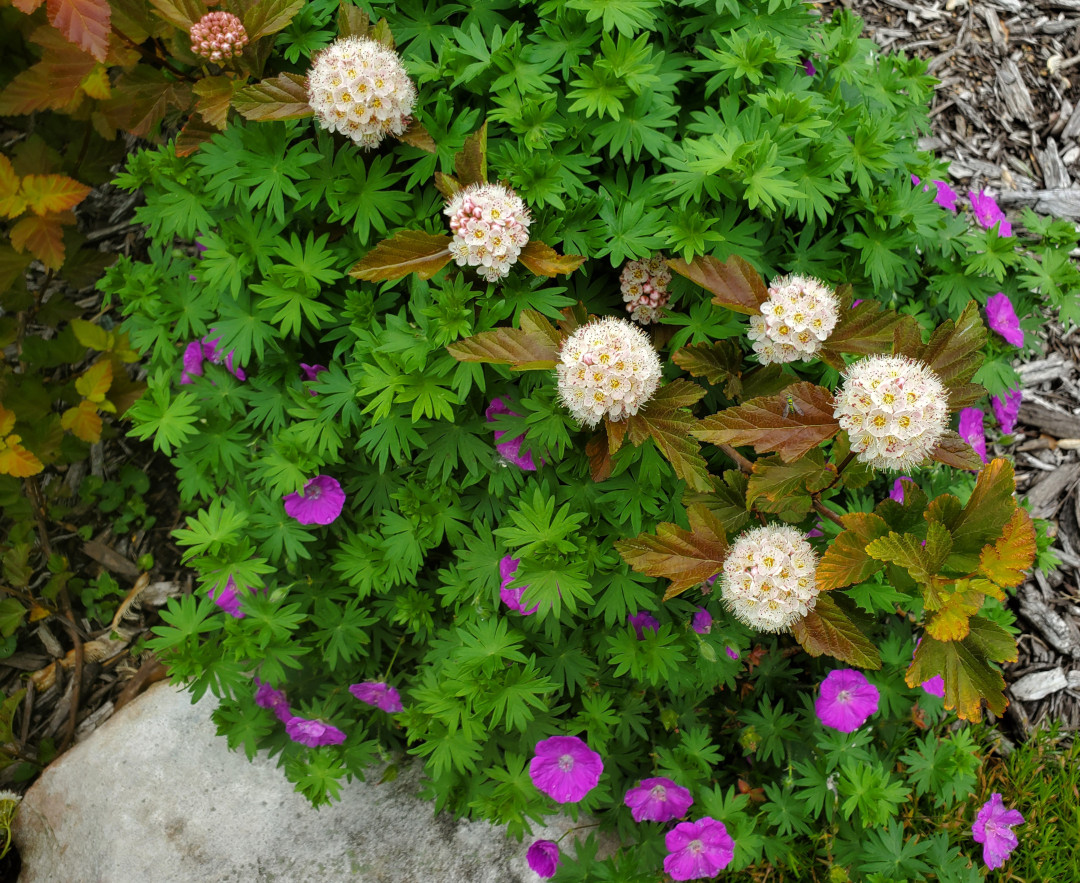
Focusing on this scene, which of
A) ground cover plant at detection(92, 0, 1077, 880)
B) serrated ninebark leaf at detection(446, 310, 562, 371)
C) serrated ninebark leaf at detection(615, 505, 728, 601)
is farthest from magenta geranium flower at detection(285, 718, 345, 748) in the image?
serrated ninebark leaf at detection(446, 310, 562, 371)

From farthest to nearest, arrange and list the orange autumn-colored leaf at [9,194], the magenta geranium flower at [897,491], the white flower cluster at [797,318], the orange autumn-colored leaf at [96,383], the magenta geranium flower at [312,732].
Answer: the orange autumn-colored leaf at [96,383], the orange autumn-colored leaf at [9,194], the magenta geranium flower at [897,491], the magenta geranium flower at [312,732], the white flower cluster at [797,318]

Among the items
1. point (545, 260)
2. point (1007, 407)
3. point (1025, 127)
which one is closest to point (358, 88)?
point (545, 260)

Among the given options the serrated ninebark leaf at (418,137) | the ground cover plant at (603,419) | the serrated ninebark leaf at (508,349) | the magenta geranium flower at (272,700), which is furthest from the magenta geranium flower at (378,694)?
the serrated ninebark leaf at (418,137)

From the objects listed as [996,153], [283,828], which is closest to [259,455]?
[283,828]

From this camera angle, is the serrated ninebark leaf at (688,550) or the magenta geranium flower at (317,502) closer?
the serrated ninebark leaf at (688,550)

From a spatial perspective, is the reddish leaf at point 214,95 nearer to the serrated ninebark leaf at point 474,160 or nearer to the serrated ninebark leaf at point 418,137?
the serrated ninebark leaf at point 418,137

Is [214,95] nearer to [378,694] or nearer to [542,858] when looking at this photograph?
[378,694]
